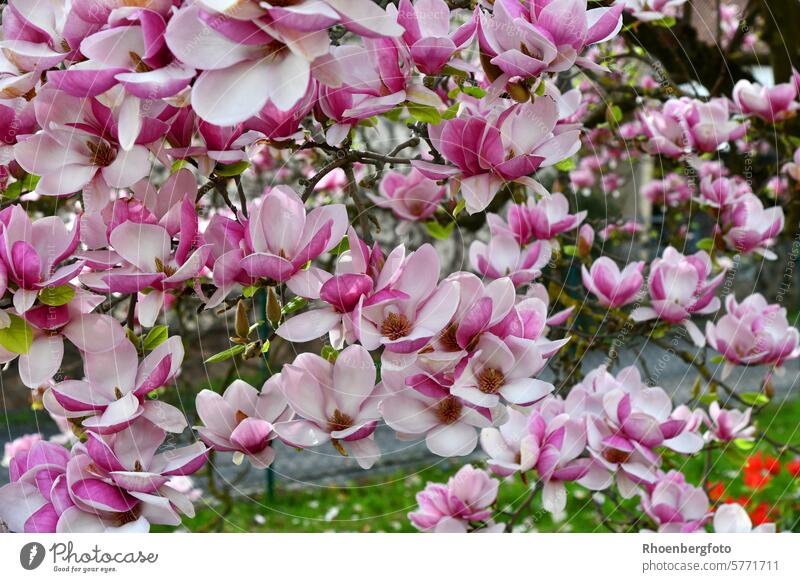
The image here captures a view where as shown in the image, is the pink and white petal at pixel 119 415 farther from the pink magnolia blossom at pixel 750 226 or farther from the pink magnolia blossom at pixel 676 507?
the pink magnolia blossom at pixel 750 226

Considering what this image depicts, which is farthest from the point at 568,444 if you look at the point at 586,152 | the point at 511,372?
the point at 586,152

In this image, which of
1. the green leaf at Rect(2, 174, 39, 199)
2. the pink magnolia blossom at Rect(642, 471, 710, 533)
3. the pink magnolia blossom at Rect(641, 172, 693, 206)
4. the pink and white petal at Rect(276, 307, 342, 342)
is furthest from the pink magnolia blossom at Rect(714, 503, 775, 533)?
the pink magnolia blossom at Rect(641, 172, 693, 206)

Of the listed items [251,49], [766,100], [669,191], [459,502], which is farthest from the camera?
[669,191]

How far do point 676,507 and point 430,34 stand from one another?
68cm

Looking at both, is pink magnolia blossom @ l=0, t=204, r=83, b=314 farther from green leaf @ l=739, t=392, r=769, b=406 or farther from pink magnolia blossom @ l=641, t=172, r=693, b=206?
pink magnolia blossom @ l=641, t=172, r=693, b=206

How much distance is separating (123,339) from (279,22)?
276 mm

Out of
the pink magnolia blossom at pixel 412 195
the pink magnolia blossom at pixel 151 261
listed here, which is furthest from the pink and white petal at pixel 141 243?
the pink magnolia blossom at pixel 412 195

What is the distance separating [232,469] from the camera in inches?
112

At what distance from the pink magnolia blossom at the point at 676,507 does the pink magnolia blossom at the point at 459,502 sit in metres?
0.22

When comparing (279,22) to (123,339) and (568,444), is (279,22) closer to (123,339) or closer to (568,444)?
(123,339)

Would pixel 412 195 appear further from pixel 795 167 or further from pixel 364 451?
pixel 795 167

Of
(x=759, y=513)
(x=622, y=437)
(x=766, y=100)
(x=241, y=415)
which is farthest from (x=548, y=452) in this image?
(x=759, y=513)

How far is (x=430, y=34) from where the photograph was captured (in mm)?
533
